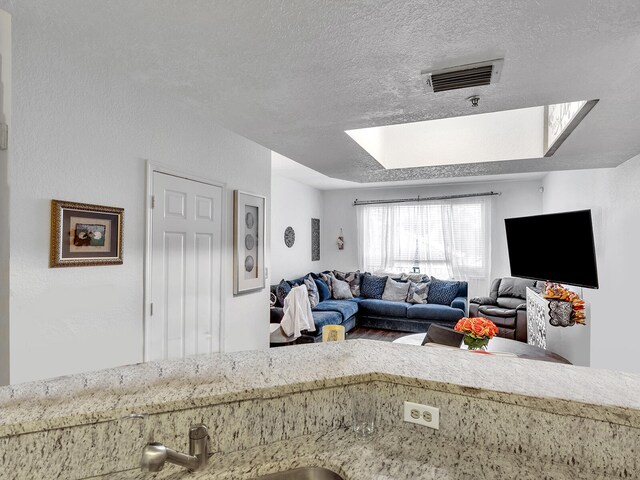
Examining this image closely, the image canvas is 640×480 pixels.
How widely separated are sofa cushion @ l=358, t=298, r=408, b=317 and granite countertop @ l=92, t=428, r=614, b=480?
16.5 feet

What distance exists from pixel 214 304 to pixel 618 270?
3257 mm

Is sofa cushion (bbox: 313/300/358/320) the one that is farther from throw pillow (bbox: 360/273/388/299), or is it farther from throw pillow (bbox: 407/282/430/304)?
throw pillow (bbox: 407/282/430/304)

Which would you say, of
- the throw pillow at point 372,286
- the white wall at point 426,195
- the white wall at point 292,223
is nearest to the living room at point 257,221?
the white wall at point 292,223

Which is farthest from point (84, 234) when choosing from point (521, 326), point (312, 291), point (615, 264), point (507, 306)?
point (507, 306)

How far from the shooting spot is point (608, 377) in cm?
104

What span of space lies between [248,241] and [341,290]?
3.38 m

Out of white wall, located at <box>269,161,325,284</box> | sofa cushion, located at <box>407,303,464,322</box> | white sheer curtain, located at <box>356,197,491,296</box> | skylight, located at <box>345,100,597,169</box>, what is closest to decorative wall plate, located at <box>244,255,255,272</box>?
skylight, located at <box>345,100,597,169</box>

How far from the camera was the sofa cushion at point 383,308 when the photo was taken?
588 cm

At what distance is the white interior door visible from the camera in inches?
90.0

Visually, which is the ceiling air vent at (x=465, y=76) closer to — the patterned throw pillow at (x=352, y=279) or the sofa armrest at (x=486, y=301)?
the sofa armrest at (x=486, y=301)

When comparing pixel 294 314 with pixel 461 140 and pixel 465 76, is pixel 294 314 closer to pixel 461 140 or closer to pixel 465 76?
A: pixel 461 140

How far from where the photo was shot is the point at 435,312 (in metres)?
5.62

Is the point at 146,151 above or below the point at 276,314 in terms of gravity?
above

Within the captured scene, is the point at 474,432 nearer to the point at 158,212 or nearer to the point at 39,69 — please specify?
the point at 158,212
